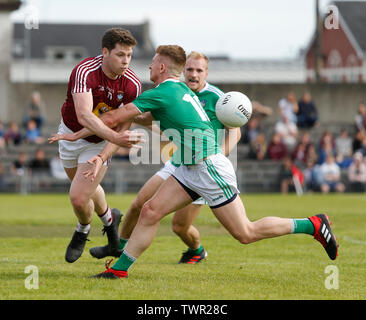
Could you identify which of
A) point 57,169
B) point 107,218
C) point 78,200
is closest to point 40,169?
point 57,169

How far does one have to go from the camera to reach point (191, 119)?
7504mm

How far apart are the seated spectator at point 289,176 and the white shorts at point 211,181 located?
56.4 ft

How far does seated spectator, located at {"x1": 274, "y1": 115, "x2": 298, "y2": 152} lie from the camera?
26442 mm

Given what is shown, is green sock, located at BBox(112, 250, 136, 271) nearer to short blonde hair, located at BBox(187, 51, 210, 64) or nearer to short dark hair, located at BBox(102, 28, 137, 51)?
short dark hair, located at BBox(102, 28, 137, 51)

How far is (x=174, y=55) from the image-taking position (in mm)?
7551

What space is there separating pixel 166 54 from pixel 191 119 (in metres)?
0.70

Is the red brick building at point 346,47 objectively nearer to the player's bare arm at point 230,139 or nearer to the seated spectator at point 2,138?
the seated spectator at point 2,138

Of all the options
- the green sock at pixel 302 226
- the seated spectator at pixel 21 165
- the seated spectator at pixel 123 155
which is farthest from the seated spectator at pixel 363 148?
the green sock at pixel 302 226

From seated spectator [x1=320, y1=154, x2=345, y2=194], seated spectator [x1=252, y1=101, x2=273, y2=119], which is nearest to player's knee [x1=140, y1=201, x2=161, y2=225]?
seated spectator [x1=320, y1=154, x2=345, y2=194]

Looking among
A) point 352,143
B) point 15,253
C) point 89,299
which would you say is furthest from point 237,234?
point 352,143

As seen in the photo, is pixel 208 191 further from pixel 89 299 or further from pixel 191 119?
pixel 89 299

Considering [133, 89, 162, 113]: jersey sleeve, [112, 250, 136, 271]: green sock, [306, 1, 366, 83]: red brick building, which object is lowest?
[112, 250, 136, 271]: green sock

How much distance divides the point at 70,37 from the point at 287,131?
2154 inches

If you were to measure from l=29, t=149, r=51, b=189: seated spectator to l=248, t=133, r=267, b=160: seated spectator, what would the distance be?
22.1 ft
